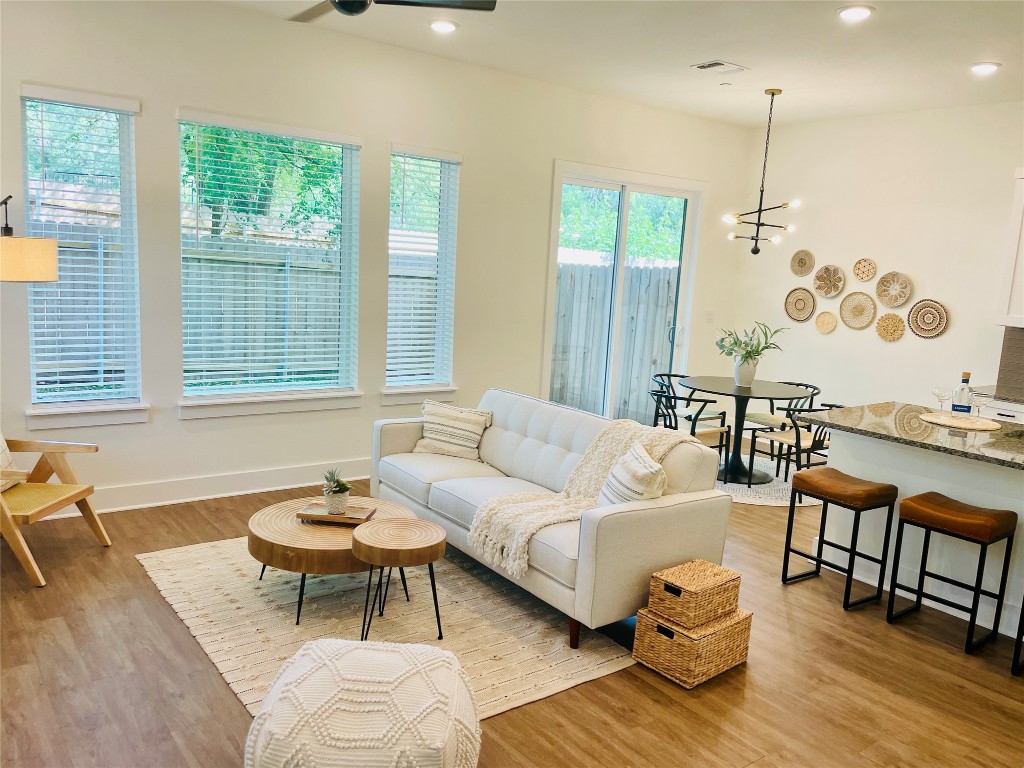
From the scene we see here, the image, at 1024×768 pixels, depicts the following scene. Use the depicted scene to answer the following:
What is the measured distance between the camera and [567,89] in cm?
623

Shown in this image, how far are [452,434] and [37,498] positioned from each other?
2.15 metres

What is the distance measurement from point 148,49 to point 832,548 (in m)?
4.84

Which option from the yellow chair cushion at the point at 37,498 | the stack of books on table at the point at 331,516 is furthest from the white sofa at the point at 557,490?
the yellow chair cushion at the point at 37,498

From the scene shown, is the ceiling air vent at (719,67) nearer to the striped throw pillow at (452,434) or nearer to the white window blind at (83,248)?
the striped throw pillow at (452,434)

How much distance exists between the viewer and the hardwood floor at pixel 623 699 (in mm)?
2541

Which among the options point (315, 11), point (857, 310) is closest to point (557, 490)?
point (315, 11)

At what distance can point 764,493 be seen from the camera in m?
5.80

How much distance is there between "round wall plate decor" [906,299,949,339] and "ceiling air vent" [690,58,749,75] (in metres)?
2.49

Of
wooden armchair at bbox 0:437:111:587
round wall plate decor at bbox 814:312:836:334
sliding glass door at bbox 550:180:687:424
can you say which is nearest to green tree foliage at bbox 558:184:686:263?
sliding glass door at bbox 550:180:687:424

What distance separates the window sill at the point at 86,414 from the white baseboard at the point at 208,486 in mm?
410

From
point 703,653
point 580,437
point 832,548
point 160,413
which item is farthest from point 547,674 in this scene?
point 160,413

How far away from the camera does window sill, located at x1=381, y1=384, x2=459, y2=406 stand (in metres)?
5.68

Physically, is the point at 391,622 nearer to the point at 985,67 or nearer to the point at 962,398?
the point at 962,398

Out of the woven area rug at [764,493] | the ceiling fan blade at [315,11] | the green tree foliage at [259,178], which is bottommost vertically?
the woven area rug at [764,493]
